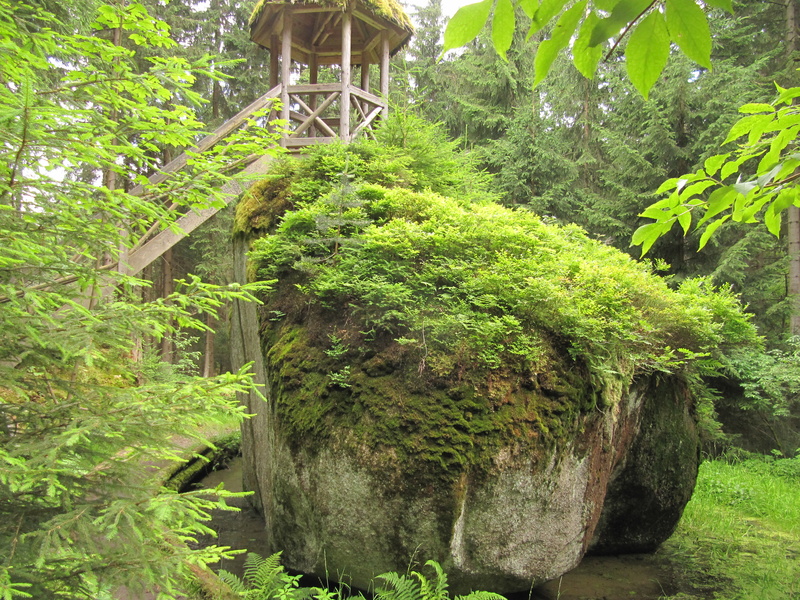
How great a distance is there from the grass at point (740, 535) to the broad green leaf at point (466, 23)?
15.3 feet

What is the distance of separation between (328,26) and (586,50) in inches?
359

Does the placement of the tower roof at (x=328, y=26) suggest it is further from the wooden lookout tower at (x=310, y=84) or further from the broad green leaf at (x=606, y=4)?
the broad green leaf at (x=606, y=4)

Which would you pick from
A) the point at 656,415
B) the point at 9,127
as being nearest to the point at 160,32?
the point at 9,127

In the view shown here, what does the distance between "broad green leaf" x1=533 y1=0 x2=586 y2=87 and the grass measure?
4511mm

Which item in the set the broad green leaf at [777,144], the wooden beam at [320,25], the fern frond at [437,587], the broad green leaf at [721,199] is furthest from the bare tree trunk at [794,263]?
the broad green leaf at [721,199]

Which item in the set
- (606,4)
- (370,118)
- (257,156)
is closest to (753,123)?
(606,4)

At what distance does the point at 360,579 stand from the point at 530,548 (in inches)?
47.2

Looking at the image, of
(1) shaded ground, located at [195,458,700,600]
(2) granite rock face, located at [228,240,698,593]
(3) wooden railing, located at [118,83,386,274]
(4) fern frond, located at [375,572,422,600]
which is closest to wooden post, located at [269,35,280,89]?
(3) wooden railing, located at [118,83,386,274]

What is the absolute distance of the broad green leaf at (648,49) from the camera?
0.96 meters

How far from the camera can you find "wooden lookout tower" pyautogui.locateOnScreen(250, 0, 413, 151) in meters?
7.25

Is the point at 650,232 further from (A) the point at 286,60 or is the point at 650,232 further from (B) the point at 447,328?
(A) the point at 286,60

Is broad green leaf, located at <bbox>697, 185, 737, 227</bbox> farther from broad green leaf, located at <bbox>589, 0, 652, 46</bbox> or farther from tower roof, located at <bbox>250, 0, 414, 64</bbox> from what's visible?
tower roof, located at <bbox>250, 0, 414, 64</bbox>

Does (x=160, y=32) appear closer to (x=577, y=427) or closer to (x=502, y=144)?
(x=577, y=427)

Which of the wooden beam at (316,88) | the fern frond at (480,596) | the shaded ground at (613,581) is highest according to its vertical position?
A: the wooden beam at (316,88)
